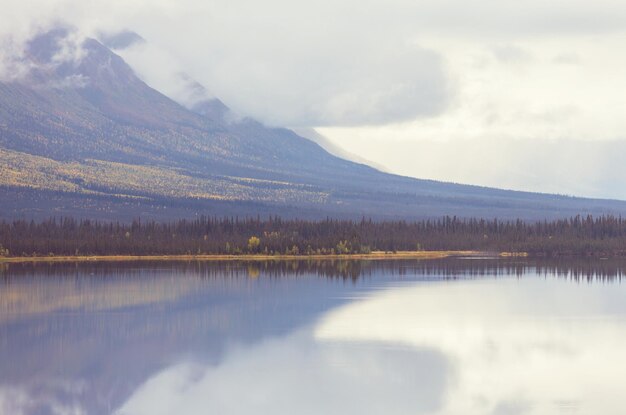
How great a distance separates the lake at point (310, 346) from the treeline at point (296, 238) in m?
52.2

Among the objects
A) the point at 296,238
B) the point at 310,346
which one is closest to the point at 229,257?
the point at 296,238

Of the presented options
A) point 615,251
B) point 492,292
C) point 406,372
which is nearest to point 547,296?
point 492,292

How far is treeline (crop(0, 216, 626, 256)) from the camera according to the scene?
147 meters

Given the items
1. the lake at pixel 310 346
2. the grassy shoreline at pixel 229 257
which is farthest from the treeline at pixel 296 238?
the lake at pixel 310 346

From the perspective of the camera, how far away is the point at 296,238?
162000 mm

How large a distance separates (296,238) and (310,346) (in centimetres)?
10809

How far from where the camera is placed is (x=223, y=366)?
1895 inches

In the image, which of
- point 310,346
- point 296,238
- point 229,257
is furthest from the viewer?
point 296,238

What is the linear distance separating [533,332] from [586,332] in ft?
7.52

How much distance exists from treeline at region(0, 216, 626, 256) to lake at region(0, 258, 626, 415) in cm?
5216

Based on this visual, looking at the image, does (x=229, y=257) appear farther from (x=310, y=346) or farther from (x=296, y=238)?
(x=310, y=346)

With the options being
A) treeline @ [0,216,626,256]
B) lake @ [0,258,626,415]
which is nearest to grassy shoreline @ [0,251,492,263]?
treeline @ [0,216,626,256]

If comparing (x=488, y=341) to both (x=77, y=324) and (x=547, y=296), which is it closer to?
(x=77, y=324)

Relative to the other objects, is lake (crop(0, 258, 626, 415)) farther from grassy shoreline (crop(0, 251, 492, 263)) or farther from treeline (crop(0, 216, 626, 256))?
treeline (crop(0, 216, 626, 256))
